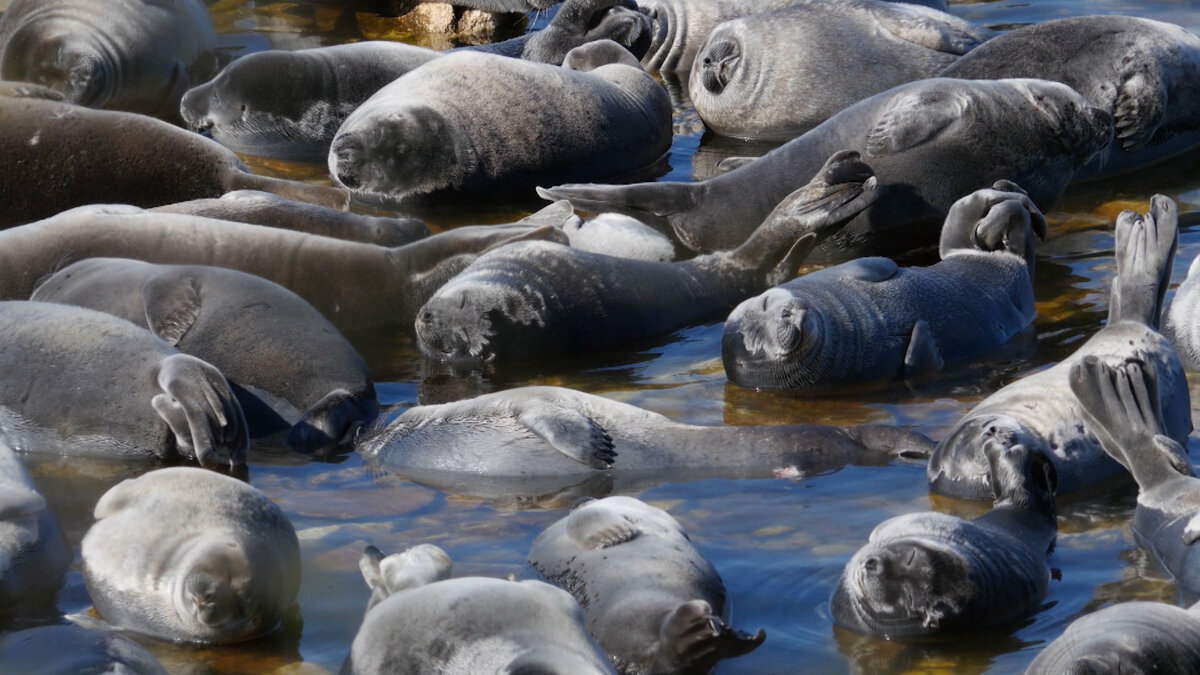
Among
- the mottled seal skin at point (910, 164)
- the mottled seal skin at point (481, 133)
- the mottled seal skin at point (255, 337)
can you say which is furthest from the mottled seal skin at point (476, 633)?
the mottled seal skin at point (481, 133)

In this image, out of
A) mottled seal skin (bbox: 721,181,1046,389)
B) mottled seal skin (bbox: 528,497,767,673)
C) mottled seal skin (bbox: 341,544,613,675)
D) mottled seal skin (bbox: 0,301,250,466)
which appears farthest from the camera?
mottled seal skin (bbox: 721,181,1046,389)

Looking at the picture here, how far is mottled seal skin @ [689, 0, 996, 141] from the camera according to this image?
926 centimetres

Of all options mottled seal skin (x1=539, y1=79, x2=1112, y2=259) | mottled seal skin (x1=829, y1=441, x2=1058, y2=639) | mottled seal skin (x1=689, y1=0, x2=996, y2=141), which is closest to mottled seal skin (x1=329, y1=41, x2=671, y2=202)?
mottled seal skin (x1=539, y1=79, x2=1112, y2=259)

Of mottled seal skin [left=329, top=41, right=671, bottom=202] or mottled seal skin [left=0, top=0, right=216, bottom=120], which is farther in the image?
mottled seal skin [left=0, top=0, right=216, bottom=120]

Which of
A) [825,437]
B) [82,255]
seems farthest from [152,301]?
[825,437]

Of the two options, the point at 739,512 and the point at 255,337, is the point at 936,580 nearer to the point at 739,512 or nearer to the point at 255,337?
the point at 739,512

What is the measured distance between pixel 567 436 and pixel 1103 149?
13.5ft

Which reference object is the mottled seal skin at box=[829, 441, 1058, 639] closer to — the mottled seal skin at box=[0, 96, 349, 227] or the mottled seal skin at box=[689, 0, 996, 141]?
the mottled seal skin at box=[0, 96, 349, 227]

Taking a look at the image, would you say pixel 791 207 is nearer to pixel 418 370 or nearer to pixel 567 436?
pixel 418 370

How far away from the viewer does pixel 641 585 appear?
3791 mm

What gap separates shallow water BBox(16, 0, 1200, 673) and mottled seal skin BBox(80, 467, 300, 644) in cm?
8

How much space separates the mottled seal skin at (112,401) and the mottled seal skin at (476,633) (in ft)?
5.42

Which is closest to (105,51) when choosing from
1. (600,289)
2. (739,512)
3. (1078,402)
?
(600,289)

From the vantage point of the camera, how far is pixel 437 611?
3279 mm
